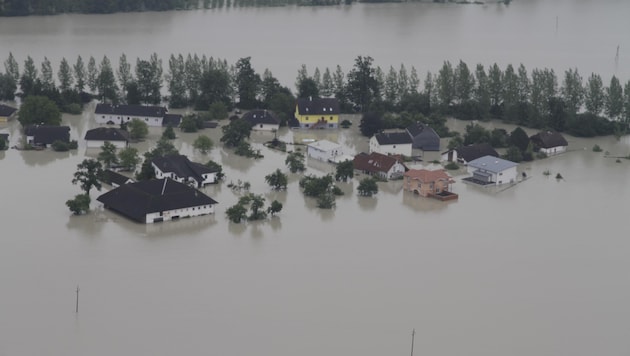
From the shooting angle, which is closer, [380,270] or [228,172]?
[380,270]

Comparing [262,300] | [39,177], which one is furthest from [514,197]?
[39,177]

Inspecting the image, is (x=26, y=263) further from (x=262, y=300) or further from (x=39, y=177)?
(x=39, y=177)

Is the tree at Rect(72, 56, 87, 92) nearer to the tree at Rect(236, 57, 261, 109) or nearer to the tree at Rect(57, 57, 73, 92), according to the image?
the tree at Rect(57, 57, 73, 92)

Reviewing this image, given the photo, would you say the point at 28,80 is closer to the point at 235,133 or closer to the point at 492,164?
the point at 235,133

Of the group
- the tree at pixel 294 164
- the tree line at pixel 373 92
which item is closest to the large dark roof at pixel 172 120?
the tree line at pixel 373 92

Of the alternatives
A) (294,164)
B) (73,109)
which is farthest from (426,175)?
(73,109)

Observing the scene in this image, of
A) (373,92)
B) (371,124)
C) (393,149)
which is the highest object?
(373,92)
